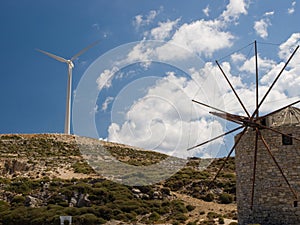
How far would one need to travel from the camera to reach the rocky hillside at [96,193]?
2553 cm

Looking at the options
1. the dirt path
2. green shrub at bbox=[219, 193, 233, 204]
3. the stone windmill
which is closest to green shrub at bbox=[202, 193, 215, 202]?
the dirt path

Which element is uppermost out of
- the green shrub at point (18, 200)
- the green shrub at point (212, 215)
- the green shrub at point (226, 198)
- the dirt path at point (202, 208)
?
the green shrub at point (18, 200)

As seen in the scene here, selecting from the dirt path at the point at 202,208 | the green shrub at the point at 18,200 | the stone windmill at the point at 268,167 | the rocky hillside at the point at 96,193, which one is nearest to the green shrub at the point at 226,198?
the rocky hillside at the point at 96,193

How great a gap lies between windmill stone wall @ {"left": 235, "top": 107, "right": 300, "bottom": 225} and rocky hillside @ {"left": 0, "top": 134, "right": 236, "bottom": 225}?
274 inches

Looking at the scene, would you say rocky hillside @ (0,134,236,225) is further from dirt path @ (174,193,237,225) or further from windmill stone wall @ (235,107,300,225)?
windmill stone wall @ (235,107,300,225)

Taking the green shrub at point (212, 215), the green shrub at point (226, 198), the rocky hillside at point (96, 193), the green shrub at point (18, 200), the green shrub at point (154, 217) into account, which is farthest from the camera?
the green shrub at point (226, 198)

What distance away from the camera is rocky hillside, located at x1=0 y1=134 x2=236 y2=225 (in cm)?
2553

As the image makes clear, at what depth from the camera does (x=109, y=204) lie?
27.9 m

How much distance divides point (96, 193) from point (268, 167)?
17.1 m

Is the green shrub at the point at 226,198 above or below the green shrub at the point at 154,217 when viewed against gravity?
above

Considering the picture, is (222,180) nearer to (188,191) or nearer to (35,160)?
(188,191)

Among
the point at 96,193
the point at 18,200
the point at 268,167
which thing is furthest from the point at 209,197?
the point at 268,167

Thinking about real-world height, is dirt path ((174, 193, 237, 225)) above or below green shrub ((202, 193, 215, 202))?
below

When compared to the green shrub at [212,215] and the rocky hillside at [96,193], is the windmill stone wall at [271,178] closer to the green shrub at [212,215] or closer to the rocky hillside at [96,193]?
the rocky hillside at [96,193]
